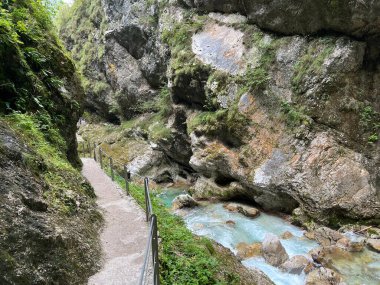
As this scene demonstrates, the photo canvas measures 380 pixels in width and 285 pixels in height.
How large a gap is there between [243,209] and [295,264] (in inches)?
187

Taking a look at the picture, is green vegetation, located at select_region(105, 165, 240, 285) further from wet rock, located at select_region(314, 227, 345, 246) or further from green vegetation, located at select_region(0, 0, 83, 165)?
wet rock, located at select_region(314, 227, 345, 246)

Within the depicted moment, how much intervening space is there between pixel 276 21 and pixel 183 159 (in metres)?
10.0

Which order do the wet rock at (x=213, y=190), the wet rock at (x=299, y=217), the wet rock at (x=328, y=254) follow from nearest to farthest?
the wet rock at (x=328, y=254)
the wet rock at (x=299, y=217)
the wet rock at (x=213, y=190)

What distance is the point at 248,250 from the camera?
10.0 meters

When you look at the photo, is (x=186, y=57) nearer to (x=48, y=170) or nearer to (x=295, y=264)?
(x=295, y=264)

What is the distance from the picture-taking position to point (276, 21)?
50.7 ft

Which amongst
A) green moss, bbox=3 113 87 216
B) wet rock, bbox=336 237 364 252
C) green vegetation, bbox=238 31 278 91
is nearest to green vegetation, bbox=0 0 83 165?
green moss, bbox=3 113 87 216

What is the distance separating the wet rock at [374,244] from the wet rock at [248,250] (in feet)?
11.1

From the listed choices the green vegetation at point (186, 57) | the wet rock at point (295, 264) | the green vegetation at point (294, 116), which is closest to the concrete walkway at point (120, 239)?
the wet rock at point (295, 264)

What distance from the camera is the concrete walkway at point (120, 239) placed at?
4.46 m

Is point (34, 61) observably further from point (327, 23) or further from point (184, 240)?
point (327, 23)

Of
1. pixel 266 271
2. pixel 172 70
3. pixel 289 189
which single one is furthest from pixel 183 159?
pixel 266 271

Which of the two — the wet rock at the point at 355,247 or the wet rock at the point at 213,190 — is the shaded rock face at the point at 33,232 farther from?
the wet rock at the point at 213,190

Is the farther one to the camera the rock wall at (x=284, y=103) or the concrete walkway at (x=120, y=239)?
the rock wall at (x=284, y=103)
